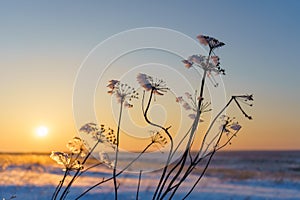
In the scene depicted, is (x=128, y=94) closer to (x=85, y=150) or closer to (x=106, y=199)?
(x=85, y=150)

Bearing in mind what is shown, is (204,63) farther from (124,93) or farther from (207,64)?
(124,93)

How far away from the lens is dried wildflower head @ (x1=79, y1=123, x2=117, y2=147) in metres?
2.40

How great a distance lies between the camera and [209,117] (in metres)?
2.53

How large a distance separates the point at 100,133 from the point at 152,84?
0.36 m

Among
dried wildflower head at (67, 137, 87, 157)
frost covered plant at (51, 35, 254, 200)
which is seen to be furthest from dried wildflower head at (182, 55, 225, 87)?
dried wildflower head at (67, 137, 87, 157)

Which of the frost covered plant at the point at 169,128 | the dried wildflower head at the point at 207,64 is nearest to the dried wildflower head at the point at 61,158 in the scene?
the frost covered plant at the point at 169,128

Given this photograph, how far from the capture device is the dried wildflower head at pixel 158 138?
2441mm

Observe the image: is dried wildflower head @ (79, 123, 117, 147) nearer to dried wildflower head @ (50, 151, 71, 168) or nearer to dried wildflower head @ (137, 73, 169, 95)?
dried wildflower head @ (50, 151, 71, 168)

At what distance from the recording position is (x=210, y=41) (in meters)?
2.24

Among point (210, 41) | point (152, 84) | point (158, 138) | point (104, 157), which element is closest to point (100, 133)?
point (104, 157)

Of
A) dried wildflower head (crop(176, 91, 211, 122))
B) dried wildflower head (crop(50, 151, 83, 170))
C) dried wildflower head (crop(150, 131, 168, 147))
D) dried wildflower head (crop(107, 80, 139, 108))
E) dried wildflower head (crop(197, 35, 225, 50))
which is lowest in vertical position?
dried wildflower head (crop(50, 151, 83, 170))

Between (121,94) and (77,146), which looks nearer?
(121,94)

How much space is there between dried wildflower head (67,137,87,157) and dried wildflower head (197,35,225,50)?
2.28 ft

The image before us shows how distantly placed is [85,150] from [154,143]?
0.32 m
